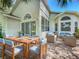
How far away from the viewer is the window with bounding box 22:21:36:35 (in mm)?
10586

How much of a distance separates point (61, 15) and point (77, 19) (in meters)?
2.03

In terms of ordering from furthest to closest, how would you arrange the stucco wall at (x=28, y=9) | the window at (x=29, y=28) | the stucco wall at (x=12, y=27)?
the stucco wall at (x=12, y=27) → the window at (x=29, y=28) → the stucco wall at (x=28, y=9)

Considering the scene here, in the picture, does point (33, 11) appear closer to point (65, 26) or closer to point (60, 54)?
point (65, 26)

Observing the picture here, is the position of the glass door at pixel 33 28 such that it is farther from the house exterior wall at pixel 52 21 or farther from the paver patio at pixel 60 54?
the paver patio at pixel 60 54

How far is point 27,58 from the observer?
14.1 ft

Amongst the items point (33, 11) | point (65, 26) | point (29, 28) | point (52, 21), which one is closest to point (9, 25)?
point (29, 28)

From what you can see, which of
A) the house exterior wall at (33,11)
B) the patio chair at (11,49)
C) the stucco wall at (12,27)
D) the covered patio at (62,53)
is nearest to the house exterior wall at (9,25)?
the stucco wall at (12,27)

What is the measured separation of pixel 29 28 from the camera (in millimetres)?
11102

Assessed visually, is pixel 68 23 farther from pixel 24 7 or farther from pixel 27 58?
pixel 27 58

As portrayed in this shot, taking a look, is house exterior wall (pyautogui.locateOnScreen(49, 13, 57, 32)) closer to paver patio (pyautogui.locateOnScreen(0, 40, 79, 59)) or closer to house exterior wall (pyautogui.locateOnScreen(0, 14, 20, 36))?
house exterior wall (pyautogui.locateOnScreen(0, 14, 20, 36))

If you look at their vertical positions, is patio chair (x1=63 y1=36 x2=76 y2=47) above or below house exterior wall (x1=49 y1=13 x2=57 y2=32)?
below

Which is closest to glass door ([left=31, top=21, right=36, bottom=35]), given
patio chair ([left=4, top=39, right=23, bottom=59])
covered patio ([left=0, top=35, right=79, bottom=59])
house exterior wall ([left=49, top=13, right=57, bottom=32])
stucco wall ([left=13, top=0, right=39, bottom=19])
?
stucco wall ([left=13, top=0, right=39, bottom=19])

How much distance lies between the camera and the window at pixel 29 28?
34.7 feet

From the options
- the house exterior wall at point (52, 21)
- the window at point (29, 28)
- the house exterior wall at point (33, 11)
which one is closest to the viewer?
the house exterior wall at point (33, 11)
